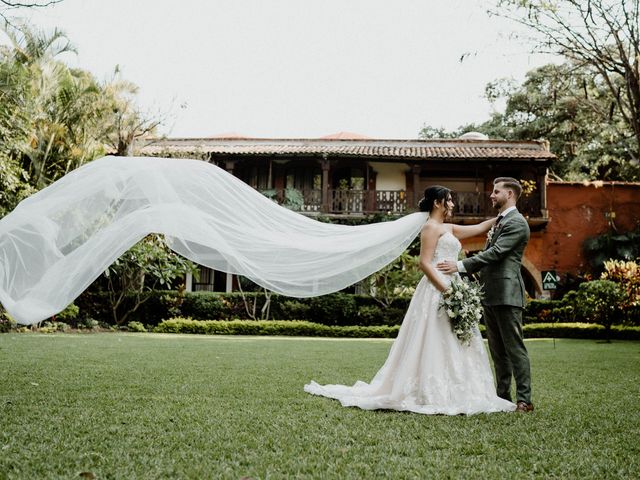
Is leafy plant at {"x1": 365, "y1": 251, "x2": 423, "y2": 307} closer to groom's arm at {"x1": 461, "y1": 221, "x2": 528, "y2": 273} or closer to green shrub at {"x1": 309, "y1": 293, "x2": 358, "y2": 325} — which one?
green shrub at {"x1": 309, "y1": 293, "x2": 358, "y2": 325}

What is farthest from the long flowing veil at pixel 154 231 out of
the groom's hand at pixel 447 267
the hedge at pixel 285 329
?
the hedge at pixel 285 329

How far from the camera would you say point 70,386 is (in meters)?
5.82

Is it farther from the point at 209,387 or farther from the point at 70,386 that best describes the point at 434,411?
the point at 70,386

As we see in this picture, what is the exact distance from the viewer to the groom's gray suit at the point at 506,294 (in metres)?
5.25

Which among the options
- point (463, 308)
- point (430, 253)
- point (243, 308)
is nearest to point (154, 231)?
point (430, 253)

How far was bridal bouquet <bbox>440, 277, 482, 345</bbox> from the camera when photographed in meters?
5.30

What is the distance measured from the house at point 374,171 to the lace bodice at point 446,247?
57.8 feet

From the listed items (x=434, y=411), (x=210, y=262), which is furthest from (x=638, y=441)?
(x=210, y=262)

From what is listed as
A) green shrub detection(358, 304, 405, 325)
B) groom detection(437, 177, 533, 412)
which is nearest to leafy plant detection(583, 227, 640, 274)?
green shrub detection(358, 304, 405, 325)

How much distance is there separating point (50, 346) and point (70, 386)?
5.31 metres

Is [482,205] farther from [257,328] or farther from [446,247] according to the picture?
[446,247]

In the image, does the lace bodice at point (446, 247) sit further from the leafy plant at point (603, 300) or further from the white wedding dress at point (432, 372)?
the leafy plant at point (603, 300)

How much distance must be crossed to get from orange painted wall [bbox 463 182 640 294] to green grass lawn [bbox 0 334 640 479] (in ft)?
55.6

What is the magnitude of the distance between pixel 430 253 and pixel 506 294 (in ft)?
2.52
